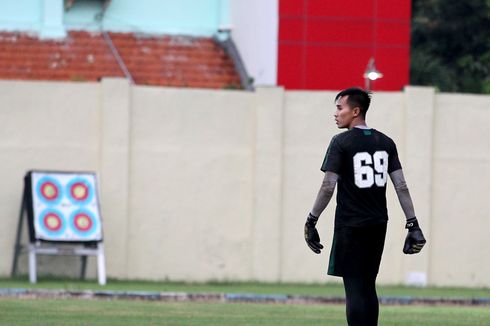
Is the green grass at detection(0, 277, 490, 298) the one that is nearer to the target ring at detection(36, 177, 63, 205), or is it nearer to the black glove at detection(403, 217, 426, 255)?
the target ring at detection(36, 177, 63, 205)

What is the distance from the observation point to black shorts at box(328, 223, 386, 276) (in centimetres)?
980

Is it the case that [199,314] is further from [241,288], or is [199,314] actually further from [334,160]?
[334,160]

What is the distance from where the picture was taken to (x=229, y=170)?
787 inches

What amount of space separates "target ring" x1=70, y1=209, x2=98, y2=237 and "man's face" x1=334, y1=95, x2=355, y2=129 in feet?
31.0

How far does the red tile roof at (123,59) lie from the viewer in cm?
2542

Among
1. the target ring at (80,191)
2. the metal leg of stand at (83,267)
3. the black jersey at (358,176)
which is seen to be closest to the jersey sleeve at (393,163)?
the black jersey at (358,176)

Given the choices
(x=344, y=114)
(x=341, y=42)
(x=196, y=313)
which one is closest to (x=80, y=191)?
(x=196, y=313)

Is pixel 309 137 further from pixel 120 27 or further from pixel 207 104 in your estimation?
pixel 120 27

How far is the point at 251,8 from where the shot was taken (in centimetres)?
2645

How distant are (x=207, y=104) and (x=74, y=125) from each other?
6.56 ft

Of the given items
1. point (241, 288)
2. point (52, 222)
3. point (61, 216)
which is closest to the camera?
point (241, 288)

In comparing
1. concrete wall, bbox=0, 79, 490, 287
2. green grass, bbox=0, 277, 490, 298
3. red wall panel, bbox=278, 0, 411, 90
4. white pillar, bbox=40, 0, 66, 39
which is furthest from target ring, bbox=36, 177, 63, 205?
white pillar, bbox=40, 0, 66, 39

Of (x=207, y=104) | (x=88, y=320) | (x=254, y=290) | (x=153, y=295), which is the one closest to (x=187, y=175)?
(x=207, y=104)

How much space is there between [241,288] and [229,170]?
84.1 inches
